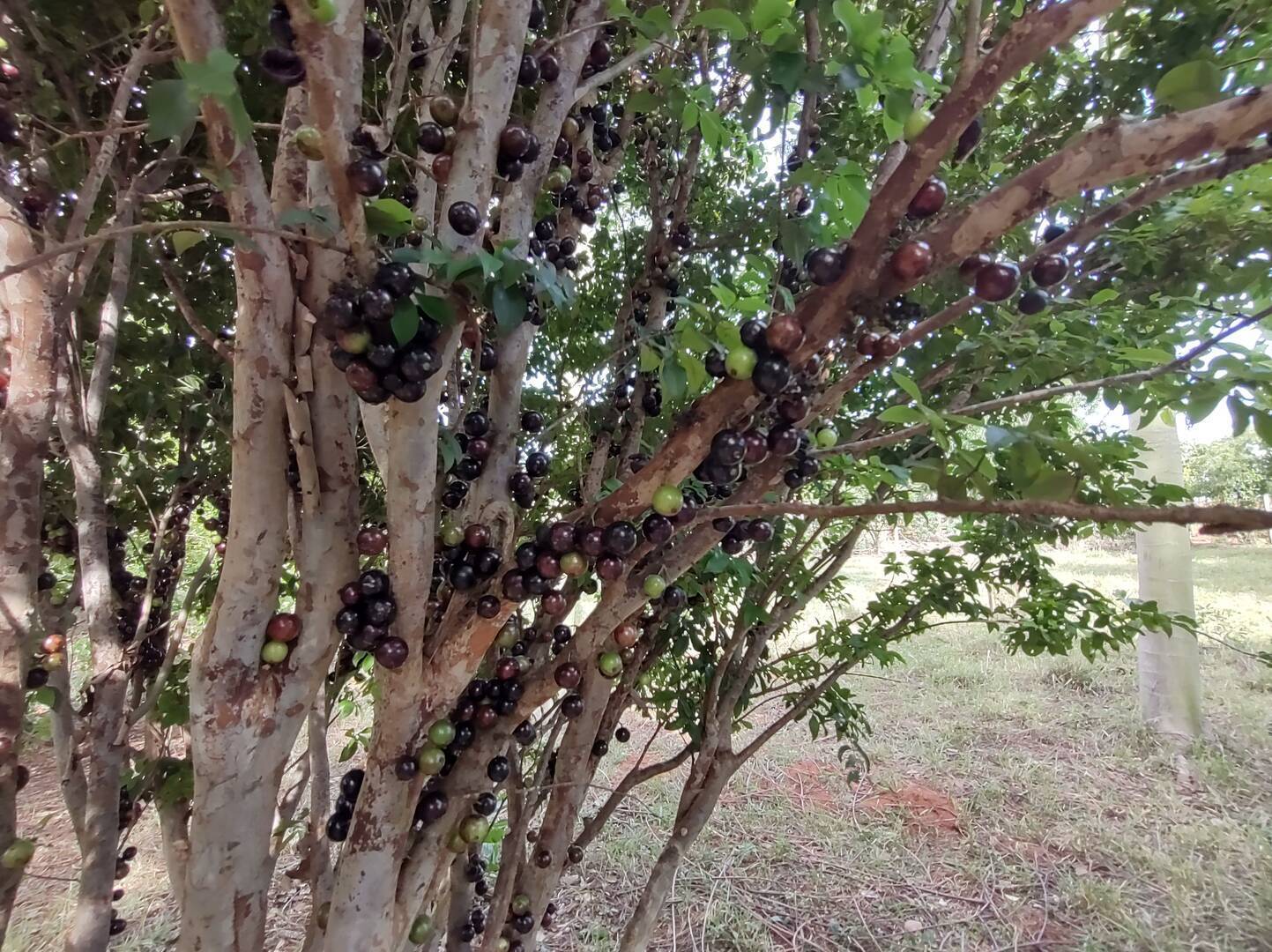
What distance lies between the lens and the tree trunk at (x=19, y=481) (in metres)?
1.61

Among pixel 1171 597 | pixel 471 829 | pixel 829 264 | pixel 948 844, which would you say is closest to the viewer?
pixel 829 264

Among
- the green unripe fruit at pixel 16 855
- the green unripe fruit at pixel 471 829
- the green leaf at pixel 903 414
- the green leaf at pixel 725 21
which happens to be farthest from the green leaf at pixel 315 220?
the green unripe fruit at pixel 16 855

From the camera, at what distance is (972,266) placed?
1.20 meters

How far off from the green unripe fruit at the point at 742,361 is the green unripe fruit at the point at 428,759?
1.05 meters

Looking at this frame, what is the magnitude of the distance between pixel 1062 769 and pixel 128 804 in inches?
232

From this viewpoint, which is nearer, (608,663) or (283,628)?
(283,628)

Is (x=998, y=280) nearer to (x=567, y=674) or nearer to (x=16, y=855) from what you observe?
(x=567, y=674)

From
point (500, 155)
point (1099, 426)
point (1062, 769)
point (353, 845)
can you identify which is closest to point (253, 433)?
point (500, 155)

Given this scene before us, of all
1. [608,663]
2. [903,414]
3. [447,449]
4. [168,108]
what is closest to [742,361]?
[903,414]

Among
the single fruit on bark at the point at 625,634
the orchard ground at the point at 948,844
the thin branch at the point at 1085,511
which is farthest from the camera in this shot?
the orchard ground at the point at 948,844

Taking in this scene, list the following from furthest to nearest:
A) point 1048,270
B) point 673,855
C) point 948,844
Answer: point 948,844, point 673,855, point 1048,270

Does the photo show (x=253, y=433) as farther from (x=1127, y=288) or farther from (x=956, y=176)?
(x=1127, y=288)

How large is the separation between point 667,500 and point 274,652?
872mm

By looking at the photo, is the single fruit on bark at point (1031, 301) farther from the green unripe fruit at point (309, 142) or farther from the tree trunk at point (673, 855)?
the tree trunk at point (673, 855)
